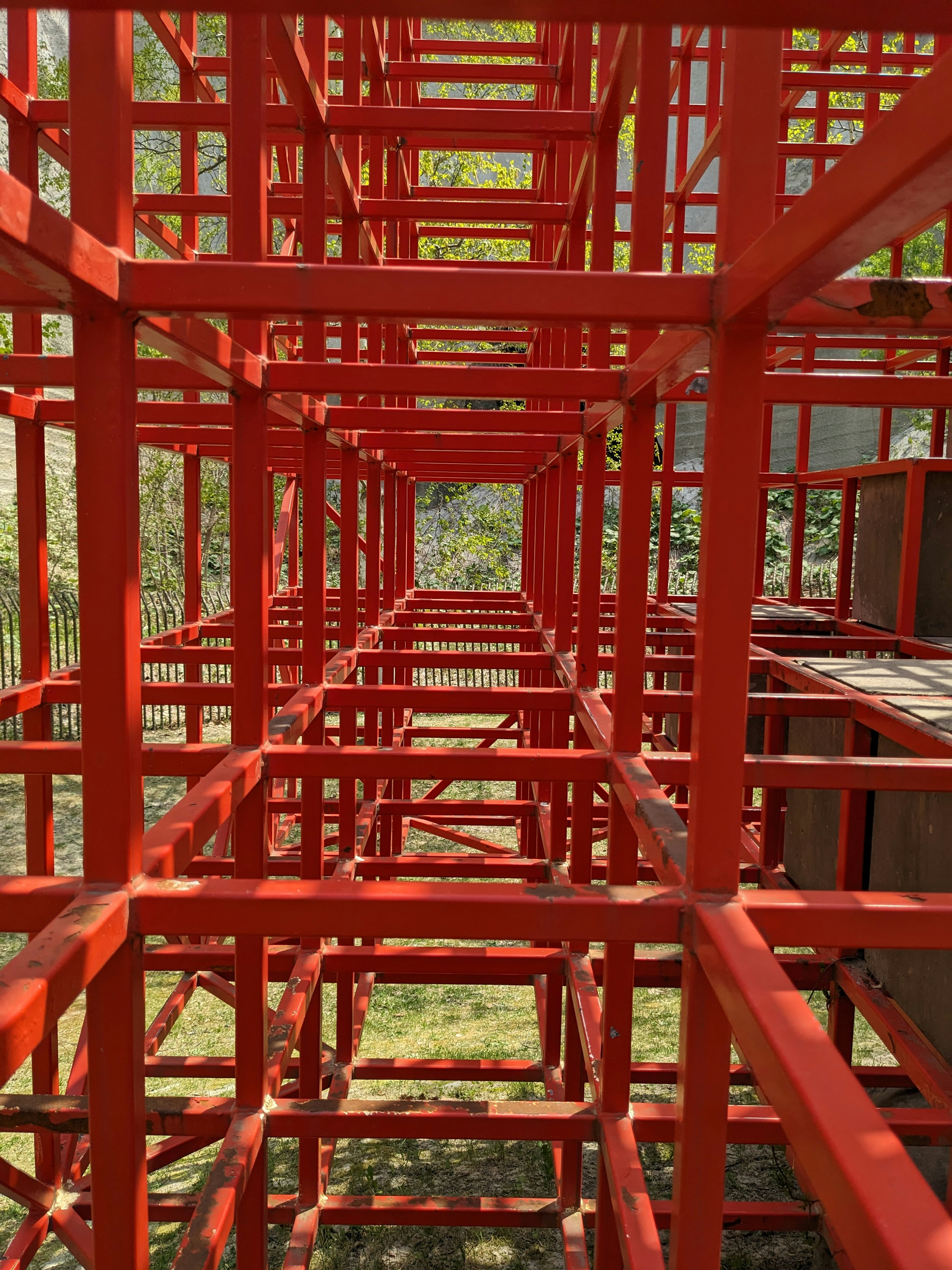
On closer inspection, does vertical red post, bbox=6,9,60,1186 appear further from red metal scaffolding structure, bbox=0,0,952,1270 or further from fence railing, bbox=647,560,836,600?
fence railing, bbox=647,560,836,600

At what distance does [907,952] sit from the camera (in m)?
4.04

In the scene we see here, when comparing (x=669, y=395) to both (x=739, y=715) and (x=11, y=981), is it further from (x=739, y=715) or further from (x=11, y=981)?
(x=11, y=981)

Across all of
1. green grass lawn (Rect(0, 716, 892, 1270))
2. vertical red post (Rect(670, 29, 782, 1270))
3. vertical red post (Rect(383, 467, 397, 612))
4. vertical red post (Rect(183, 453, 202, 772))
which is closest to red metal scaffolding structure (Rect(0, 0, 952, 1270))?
vertical red post (Rect(670, 29, 782, 1270))

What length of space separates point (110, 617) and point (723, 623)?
124cm

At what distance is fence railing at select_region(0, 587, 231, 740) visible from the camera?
53.0 ft

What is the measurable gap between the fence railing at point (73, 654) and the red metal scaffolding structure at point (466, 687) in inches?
391

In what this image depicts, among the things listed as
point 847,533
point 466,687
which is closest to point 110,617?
point 466,687

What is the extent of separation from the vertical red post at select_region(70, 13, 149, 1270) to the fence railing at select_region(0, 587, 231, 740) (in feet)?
42.2

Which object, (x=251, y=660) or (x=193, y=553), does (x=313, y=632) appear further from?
(x=193, y=553)

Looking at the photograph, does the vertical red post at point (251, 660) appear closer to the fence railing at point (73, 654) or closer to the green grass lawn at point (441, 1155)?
the green grass lawn at point (441, 1155)

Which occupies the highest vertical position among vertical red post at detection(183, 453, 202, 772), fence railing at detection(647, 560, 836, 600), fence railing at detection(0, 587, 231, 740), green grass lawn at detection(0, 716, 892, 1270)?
vertical red post at detection(183, 453, 202, 772)

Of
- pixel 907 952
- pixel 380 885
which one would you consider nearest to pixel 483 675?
Result: pixel 907 952

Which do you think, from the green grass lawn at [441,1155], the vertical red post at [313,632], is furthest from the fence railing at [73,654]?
the vertical red post at [313,632]

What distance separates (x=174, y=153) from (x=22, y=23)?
1822cm
